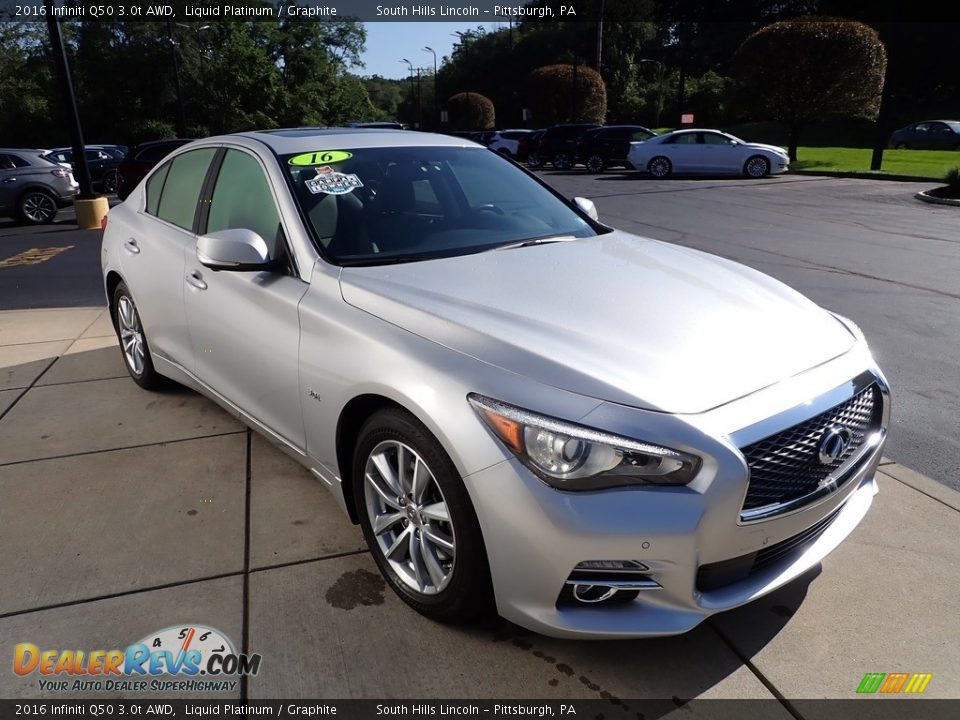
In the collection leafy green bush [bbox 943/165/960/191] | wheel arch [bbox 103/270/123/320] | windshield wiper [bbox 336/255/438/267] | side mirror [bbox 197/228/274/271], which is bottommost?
leafy green bush [bbox 943/165/960/191]

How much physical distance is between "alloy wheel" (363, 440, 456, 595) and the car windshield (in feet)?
2.89

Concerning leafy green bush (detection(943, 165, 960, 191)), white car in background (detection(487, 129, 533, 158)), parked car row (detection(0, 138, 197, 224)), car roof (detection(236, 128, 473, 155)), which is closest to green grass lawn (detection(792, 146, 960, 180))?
leafy green bush (detection(943, 165, 960, 191))

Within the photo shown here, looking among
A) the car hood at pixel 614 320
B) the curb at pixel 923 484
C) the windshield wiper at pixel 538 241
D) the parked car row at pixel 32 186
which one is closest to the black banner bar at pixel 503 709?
the car hood at pixel 614 320

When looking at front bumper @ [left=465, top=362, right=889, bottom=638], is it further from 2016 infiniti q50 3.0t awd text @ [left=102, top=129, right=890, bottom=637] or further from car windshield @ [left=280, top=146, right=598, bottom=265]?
car windshield @ [left=280, top=146, right=598, bottom=265]

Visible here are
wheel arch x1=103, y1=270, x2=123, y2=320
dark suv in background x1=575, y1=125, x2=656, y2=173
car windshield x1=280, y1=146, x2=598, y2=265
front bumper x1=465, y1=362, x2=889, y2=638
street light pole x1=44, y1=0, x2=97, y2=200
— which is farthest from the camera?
dark suv in background x1=575, y1=125, x2=656, y2=173

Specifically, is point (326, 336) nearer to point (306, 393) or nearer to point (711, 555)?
point (306, 393)

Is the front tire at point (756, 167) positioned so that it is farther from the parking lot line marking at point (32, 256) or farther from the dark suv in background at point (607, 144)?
the parking lot line marking at point (32, 256)

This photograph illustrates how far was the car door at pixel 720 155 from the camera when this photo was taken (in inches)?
828

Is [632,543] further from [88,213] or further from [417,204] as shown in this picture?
[88,213]

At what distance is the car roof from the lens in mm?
3494

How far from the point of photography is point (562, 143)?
88.1 ft

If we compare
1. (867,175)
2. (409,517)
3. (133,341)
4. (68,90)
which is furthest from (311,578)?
(867,175)

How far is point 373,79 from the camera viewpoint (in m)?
138

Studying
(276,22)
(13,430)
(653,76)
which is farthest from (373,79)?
(13,430)
